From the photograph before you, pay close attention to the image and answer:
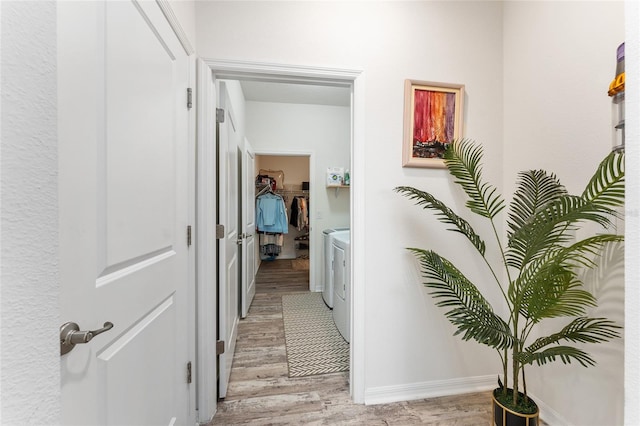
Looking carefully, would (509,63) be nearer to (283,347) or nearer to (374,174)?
(374,174)

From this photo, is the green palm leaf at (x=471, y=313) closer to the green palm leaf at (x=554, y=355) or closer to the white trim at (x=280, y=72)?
the green palm leaf at (x=554, y=355)

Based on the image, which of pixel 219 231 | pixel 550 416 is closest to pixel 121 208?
pixel 219 231

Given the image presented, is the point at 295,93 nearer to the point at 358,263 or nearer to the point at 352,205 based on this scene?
the point at 352,205

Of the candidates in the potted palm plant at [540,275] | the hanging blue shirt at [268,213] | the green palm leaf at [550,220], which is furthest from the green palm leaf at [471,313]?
the hanging blue shirt at [268,213]

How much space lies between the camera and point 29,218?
0.38 meters

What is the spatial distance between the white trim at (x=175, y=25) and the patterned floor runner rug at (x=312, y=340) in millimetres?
2113

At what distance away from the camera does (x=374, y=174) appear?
63.3 inches

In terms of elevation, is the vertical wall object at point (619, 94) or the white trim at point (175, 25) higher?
the white trim at point (175, 25)

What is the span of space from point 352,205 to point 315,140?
234cm

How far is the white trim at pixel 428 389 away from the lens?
5.28 ft

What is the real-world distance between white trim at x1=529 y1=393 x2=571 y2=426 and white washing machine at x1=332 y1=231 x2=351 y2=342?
4.12ft

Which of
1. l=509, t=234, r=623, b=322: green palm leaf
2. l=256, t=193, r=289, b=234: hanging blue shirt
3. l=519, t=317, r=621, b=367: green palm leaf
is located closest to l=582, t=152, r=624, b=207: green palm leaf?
l=509, t=234, r=623, b=322: green palm leaf

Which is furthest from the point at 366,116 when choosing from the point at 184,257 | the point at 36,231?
the point at 36,231

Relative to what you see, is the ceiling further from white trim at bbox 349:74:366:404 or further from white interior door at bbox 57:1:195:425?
white interior door at bbox 57:1:195:425
